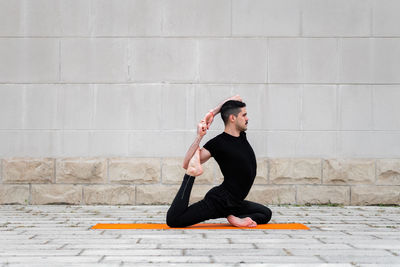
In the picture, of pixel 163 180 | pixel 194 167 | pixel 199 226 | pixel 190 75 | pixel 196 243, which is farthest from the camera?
pixel 190 75

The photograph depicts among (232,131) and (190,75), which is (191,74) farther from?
(232,131)

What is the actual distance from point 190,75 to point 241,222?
3065 mm

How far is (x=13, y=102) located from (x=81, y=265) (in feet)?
16.3

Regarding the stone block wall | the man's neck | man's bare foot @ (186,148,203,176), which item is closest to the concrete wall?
the stone block wall

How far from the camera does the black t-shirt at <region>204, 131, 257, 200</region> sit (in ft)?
17.5

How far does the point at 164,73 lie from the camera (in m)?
7.66

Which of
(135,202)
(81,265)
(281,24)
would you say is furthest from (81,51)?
(81,265)

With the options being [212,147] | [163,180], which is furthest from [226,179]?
[163,180]

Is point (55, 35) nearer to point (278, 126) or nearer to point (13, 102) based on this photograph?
point (13, 102)

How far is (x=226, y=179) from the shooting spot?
540cm

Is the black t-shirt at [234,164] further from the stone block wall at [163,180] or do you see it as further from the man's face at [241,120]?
the stone block wall at [163,180]

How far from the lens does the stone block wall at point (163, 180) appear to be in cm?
753

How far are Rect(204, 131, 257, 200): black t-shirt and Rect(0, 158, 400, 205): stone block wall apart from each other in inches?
84.9

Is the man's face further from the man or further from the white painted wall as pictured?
the white painted wall
